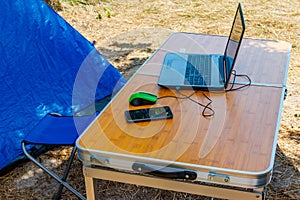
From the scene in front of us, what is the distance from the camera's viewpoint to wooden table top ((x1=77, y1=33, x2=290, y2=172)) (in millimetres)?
1552

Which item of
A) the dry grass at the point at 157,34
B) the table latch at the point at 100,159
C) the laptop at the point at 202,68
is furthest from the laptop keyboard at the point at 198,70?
the dry grass at the point at 157,34

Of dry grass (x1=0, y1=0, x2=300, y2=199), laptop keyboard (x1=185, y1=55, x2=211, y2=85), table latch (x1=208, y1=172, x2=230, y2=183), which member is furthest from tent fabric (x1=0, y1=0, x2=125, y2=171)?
table latch (x1=208, y1=172, x2=230, y2=183)

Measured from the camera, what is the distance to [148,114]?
1.84 meters

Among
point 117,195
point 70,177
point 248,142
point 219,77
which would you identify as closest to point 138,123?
point 248,142

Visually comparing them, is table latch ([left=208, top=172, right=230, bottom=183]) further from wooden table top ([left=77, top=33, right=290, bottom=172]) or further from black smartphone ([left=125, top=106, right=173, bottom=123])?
black smartphone ([left=125, top=106, right=173, bottom=123])

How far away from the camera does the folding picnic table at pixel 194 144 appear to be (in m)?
1.49

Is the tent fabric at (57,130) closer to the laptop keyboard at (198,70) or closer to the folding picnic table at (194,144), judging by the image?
the folding picnic table at (194,144)

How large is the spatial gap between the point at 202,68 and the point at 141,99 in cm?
53

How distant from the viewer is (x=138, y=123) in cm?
179

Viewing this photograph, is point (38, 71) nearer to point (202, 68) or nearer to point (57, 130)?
point (57, 130)

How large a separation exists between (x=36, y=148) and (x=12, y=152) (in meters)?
0.19

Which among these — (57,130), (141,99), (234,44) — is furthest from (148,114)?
(57,130)

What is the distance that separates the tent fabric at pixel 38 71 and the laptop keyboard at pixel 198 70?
1290 mm

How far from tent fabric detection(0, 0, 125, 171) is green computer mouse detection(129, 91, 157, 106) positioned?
52.9 inches
